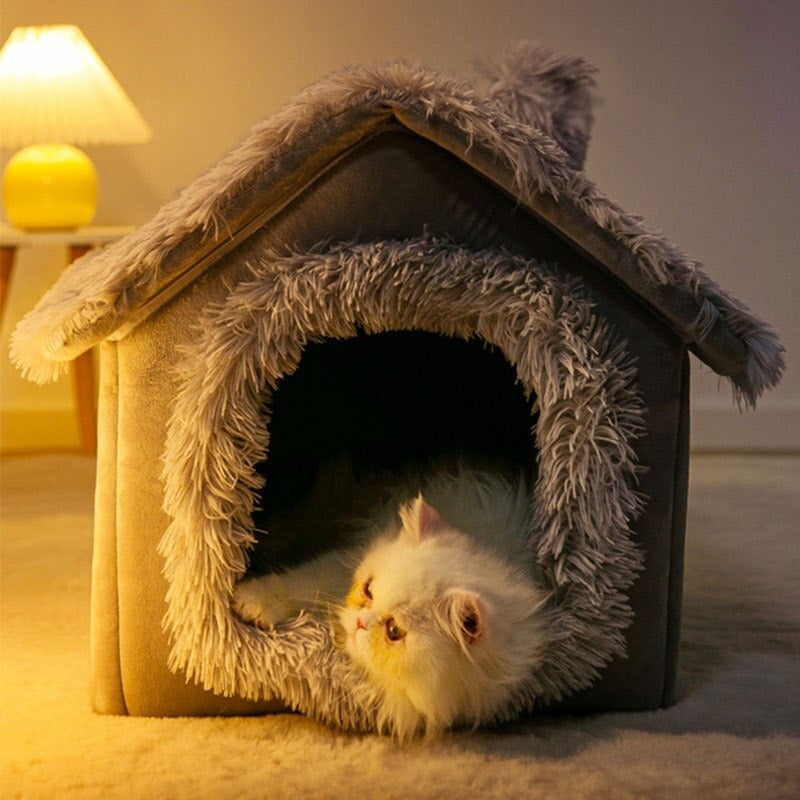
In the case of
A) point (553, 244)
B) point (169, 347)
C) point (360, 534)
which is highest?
point (553, 244)

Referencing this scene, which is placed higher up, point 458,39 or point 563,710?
point 458,39

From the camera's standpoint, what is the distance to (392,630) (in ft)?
4.45

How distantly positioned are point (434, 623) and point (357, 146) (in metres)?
0.54

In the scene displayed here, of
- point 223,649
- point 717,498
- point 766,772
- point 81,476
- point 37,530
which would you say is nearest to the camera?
point 766,772

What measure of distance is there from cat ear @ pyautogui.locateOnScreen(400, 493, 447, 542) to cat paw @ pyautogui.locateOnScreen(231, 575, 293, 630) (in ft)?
0.59

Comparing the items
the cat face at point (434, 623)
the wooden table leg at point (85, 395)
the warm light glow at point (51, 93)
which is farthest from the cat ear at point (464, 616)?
the wooden table leg at point (85, 395)

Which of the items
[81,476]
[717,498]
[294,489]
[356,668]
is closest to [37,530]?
[81,476]

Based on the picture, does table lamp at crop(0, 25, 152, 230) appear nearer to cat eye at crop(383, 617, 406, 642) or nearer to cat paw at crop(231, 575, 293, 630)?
cat paw at crop(231, 575, 293, 630)

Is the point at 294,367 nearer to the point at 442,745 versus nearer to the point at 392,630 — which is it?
the point at 392,630

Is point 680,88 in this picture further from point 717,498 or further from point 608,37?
point 717,498

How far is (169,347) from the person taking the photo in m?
1.47

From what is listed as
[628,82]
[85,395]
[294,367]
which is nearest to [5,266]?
[85,395]

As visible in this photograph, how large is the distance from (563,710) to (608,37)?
2046mm

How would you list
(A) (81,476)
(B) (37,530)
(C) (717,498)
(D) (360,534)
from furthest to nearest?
(A) (81,476) → (C) (717,498) → (B) (37,530) → (D) (360,534)
